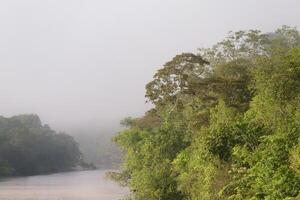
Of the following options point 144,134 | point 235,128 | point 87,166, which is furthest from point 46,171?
point 235,128

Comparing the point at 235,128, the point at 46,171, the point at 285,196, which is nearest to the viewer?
the point at 285,196

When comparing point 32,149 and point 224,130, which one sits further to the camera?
point 32,149

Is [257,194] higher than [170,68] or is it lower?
lower

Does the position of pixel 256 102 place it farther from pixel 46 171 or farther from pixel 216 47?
pixel 46 171

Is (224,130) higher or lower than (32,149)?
lower

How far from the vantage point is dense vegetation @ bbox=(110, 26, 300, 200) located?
18531mm

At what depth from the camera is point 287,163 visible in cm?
1772

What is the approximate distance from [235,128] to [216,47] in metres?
20.6

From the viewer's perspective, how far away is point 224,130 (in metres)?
21.3

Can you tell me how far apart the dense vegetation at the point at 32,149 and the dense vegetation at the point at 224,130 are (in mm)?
70967

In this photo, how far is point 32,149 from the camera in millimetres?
122188

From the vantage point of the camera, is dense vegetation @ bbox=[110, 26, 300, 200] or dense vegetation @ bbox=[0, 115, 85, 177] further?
dense vegetation @ bbox=[0, 115, 85, 177]

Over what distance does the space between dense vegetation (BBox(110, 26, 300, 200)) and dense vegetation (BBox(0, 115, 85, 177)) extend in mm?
70967

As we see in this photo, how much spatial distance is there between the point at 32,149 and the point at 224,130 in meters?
105
